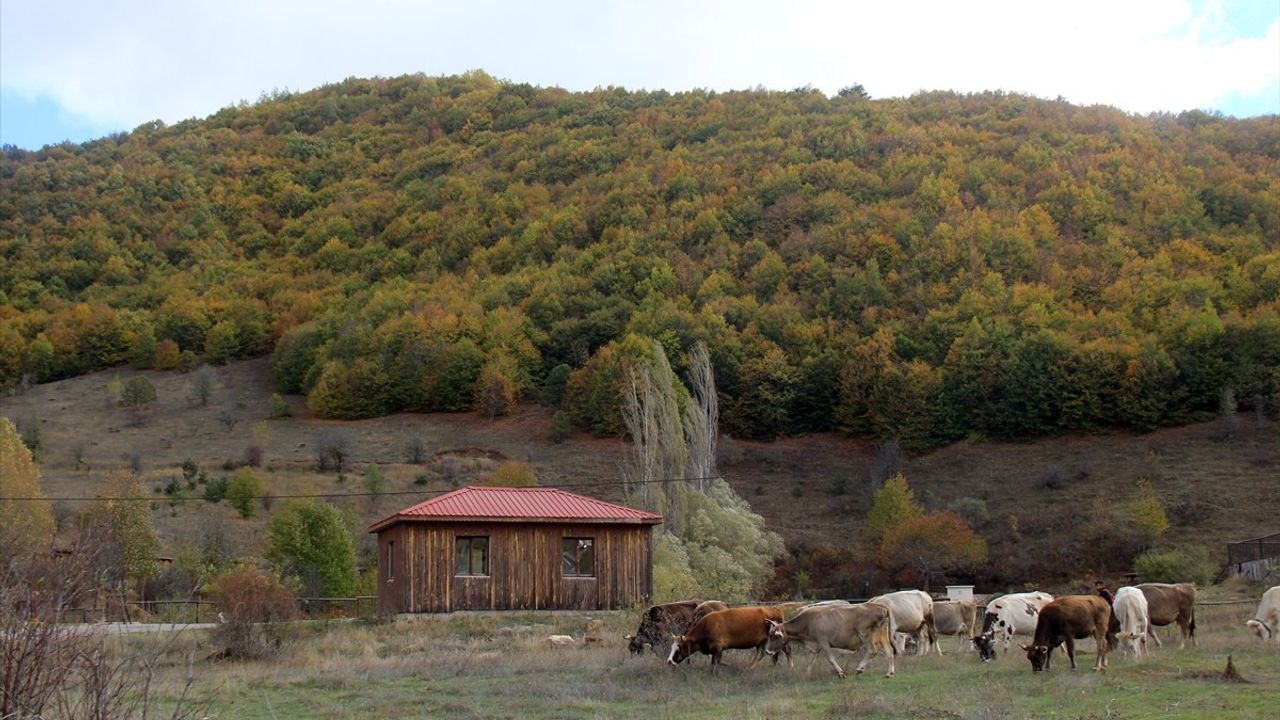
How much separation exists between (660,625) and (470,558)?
468 inches

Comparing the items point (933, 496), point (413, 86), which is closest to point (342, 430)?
point (933, 496)

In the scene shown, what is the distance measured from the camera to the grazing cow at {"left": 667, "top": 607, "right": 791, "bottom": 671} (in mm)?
19172

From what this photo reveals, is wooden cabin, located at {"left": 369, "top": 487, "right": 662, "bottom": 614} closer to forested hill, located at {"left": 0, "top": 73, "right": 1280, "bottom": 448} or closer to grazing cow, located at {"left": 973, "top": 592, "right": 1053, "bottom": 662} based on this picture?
grazing cow, located at {"left": 973, "top": 592, "right": 1053, "bottom": 662}

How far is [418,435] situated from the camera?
246 feet

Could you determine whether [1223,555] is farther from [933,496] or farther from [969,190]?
[969,190]

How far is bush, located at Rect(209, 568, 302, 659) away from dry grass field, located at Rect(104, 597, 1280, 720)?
0.54m

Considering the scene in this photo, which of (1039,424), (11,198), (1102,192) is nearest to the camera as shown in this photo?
(1039,424)

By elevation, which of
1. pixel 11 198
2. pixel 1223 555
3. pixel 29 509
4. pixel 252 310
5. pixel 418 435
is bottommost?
pixel 1223 555

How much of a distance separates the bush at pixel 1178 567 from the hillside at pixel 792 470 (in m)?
4.04

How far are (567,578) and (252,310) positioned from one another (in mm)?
73209

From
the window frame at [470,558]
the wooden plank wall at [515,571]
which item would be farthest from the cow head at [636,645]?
the window frame at [470,558]

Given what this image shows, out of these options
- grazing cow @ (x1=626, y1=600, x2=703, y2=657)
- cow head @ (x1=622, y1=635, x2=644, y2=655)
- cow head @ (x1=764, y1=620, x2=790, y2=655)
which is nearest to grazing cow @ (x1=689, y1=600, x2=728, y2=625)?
grazing cow @ (x1=626, y1=600, x2=703, y2=657)

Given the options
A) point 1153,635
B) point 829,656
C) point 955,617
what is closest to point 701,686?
point 829,656

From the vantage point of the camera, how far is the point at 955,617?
79.9 feet
